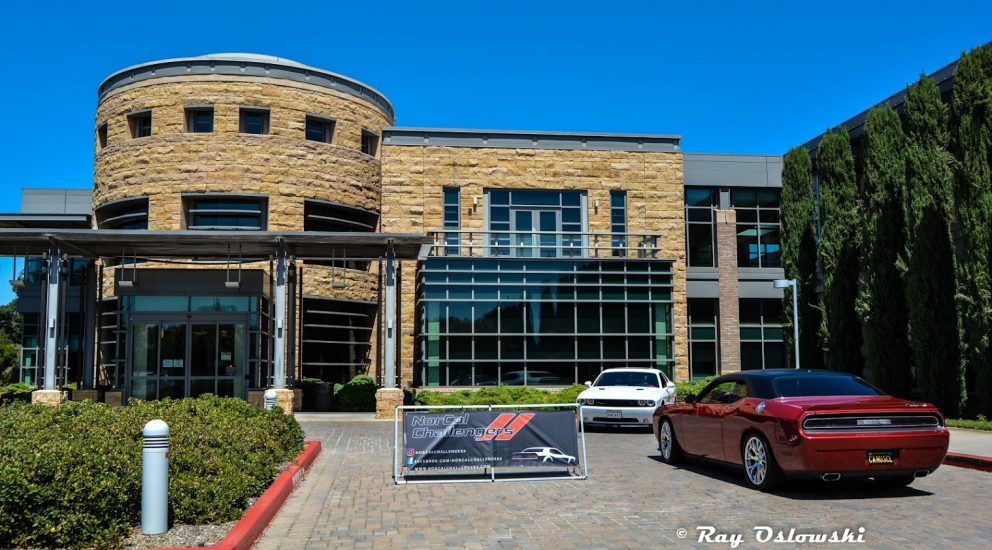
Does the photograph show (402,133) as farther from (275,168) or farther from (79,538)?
(79,538)

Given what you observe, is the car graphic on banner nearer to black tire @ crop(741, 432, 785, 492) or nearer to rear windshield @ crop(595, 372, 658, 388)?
black tire @ crop(741, 432, 785, 492)

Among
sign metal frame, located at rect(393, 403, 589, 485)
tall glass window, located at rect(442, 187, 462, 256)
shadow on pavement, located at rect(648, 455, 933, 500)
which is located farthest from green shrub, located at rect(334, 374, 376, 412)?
shadow on pavement, located at rect(648, 455, 933, 500)

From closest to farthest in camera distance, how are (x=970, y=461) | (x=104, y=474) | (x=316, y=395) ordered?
1. (x=104, y=474)
2. (x=970, y=461)
3. (x=316, y=395)

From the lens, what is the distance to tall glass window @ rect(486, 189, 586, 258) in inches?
1208

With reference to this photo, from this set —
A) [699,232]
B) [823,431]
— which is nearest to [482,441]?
[823,431]

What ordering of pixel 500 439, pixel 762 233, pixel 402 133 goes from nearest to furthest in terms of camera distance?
1. pixel 500 439
2. pixel 402 133
3. pixel 762 233

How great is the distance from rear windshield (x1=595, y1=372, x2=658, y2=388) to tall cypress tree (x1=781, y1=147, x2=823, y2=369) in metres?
11.0

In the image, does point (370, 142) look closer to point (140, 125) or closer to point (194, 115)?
point (194, 115)

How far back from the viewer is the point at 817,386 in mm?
11578

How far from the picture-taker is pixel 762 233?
112 feet

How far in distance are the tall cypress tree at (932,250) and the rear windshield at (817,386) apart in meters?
11.7

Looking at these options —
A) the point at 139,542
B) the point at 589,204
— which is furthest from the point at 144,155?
the point at 139,542

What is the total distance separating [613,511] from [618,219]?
75.6 feet

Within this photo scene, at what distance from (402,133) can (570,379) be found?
396 inches
